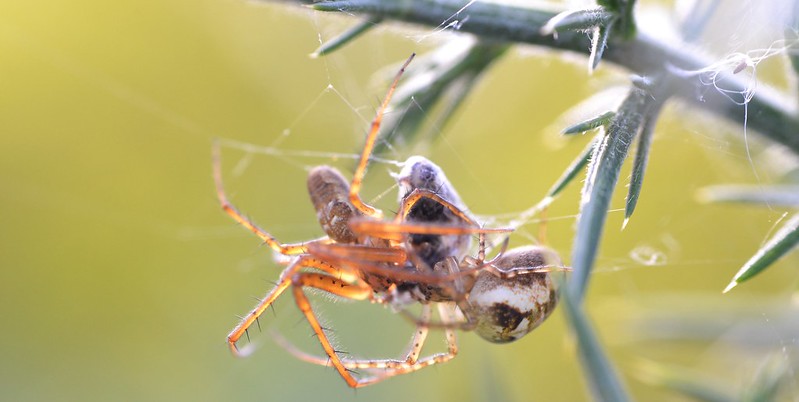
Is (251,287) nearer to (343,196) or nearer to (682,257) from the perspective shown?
(343,196)

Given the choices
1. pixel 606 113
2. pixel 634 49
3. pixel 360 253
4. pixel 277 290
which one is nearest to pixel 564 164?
pixel 360 253

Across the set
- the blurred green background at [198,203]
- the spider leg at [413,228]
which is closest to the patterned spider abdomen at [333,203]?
the spider leg at [413,228]

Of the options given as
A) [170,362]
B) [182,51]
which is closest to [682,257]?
[170,362]

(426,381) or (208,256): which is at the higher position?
(208,256)

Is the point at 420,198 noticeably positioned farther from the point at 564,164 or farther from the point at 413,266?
the point at 564,164

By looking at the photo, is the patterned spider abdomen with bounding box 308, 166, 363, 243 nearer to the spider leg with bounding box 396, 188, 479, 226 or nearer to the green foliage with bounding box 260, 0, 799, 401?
the spider leg with bounding box 396, 188, 479, 226

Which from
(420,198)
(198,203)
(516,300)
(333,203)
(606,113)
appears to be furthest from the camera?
(198,203)

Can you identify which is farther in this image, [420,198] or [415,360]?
[415,360]
